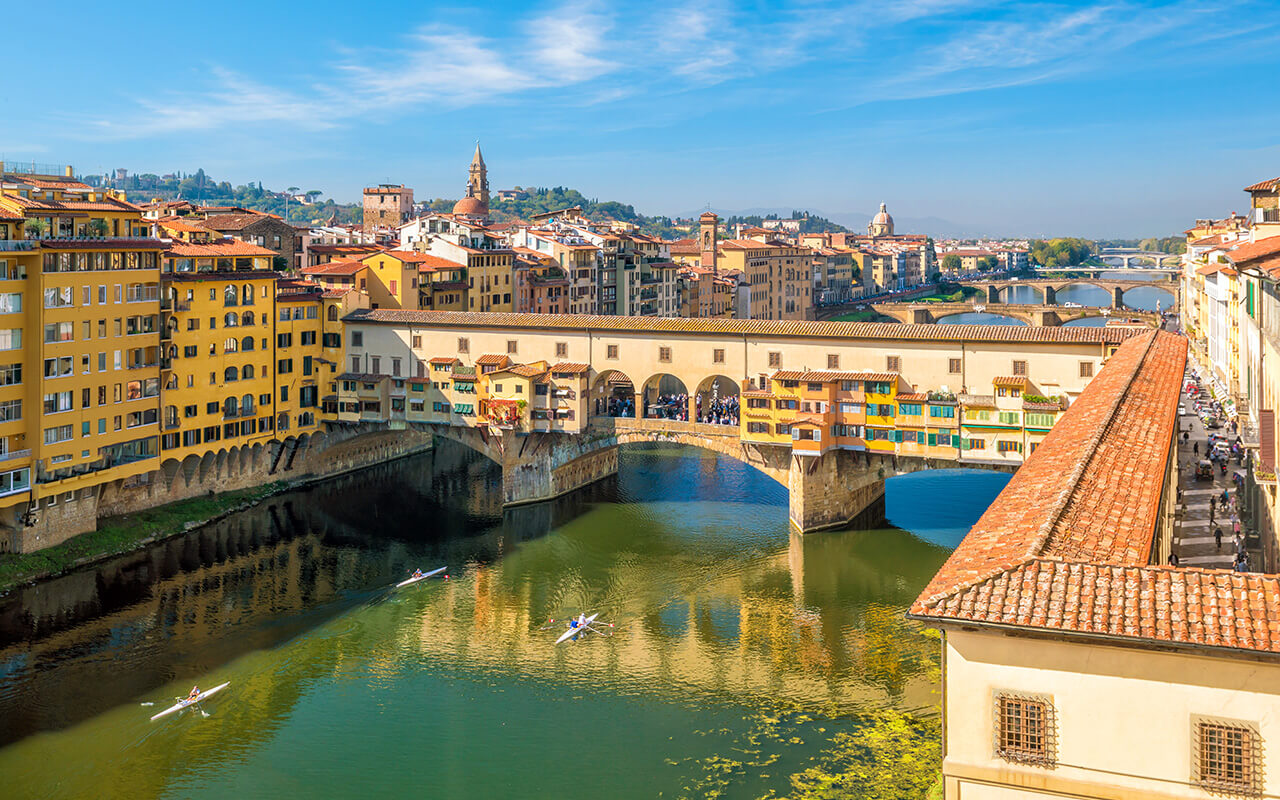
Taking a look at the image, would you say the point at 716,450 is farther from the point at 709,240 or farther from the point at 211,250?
the point at 709,240

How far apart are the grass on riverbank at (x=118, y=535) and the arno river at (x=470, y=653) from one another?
0.72 metres

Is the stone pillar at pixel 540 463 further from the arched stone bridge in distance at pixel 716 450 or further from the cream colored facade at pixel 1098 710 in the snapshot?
the cream colored facade at pixel 1098 710

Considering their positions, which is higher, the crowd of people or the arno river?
the crowd of people

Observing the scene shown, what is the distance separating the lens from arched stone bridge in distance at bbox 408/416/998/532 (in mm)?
42531

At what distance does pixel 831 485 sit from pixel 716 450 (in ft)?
16.8

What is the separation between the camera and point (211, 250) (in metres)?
46.1

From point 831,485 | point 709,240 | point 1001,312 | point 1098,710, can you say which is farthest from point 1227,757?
point 1001,312

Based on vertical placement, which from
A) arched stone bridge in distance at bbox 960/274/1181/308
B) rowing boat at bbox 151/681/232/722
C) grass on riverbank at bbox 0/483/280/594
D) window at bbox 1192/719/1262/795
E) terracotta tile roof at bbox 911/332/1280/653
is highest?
arched stone bridge in distance at bbox 960/274/1181/308

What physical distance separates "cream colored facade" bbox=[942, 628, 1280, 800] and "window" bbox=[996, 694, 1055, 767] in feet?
0.19

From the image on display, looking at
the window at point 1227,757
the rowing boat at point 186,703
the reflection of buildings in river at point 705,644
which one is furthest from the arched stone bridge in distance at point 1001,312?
the window at point 1227,757

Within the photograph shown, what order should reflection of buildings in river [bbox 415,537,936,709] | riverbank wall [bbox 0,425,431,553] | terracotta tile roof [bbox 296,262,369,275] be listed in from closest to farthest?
reflection of buildings in river [bbox 415,537,936,709] < riverbank wall [bbox 0,425,431,553] < terracotta tile roof [bbox 296,262,369,275]

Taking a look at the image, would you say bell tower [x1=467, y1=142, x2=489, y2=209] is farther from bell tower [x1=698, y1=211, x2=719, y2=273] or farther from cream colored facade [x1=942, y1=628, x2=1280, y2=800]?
cream colored facade [x1=942, y1=628, x2=1280, y2=800]

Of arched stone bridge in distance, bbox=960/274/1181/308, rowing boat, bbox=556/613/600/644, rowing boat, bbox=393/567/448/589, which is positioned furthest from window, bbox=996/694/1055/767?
arched stone bridge in distance, bbox=960/274/1181/308

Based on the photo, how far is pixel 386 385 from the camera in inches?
1966
